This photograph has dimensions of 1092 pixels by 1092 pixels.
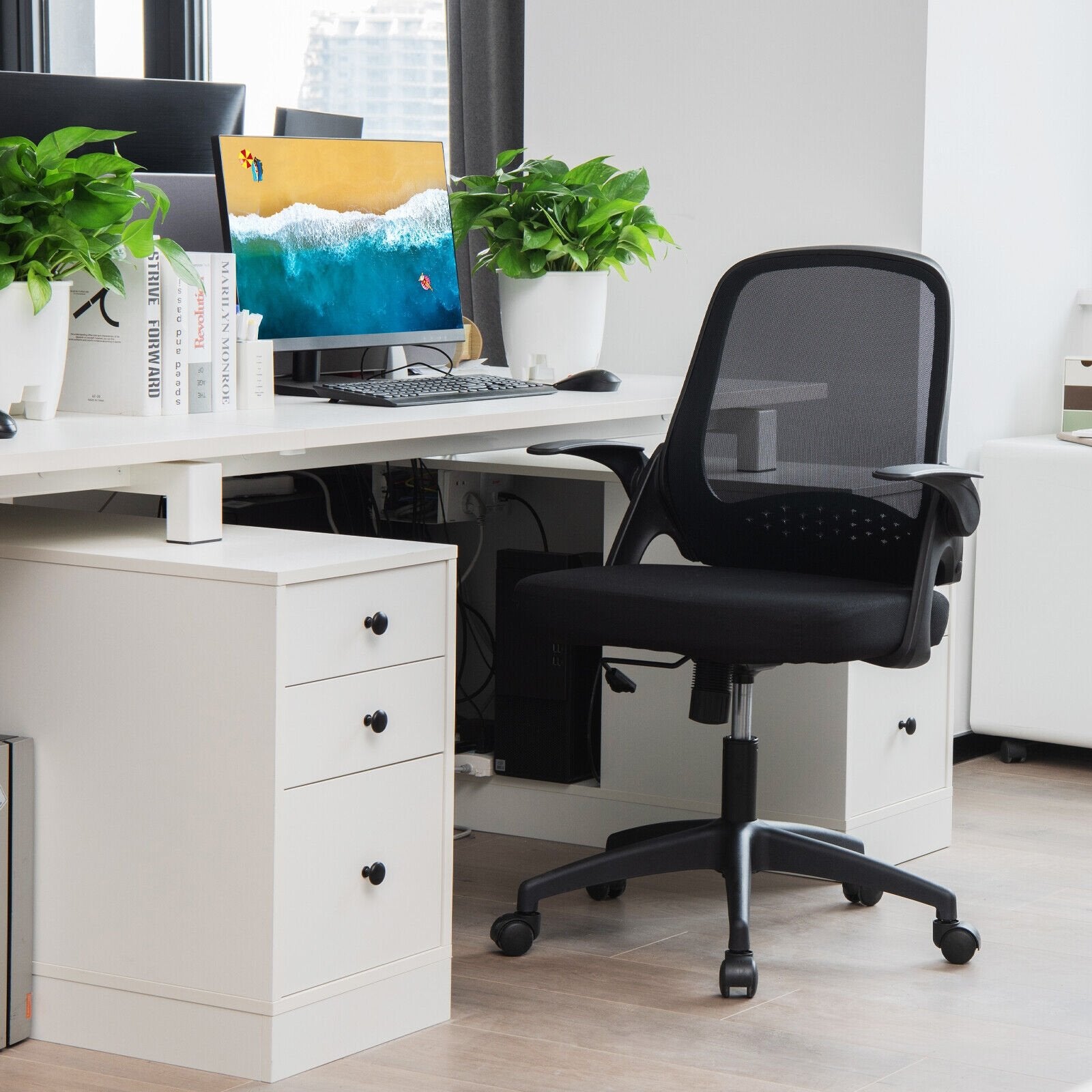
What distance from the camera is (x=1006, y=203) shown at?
139 inches

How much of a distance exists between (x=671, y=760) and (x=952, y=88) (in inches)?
52.1

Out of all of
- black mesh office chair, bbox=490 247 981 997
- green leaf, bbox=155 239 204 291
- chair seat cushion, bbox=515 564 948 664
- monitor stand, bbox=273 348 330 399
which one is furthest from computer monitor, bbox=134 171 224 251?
chair seat cushion, bbox=515 564 948 664

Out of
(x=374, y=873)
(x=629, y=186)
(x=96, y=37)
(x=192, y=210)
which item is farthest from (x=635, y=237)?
(x=96, y=37)

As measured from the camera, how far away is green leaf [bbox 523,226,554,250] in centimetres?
298

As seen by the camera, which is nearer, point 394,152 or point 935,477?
point 935,477

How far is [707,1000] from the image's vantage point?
2.32 metres

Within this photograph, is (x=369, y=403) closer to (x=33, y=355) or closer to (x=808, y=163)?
(x=33, y=355)

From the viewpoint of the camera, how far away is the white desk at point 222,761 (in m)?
2.01

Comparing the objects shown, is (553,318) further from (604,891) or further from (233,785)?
(233,785)

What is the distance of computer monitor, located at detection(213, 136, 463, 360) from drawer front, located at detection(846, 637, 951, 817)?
2.92ft

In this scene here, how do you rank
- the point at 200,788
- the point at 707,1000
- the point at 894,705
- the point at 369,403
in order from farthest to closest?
1. the point at 894,705
2. the point at 369,403
3. the point at 707,1000
4. the point at 200,788

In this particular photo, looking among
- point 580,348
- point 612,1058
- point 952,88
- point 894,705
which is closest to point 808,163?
point 952,88

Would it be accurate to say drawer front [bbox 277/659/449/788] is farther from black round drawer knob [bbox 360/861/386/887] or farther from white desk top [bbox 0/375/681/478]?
white desk top [bbox 0/375/681/478]

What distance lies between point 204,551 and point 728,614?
0.67 metres
